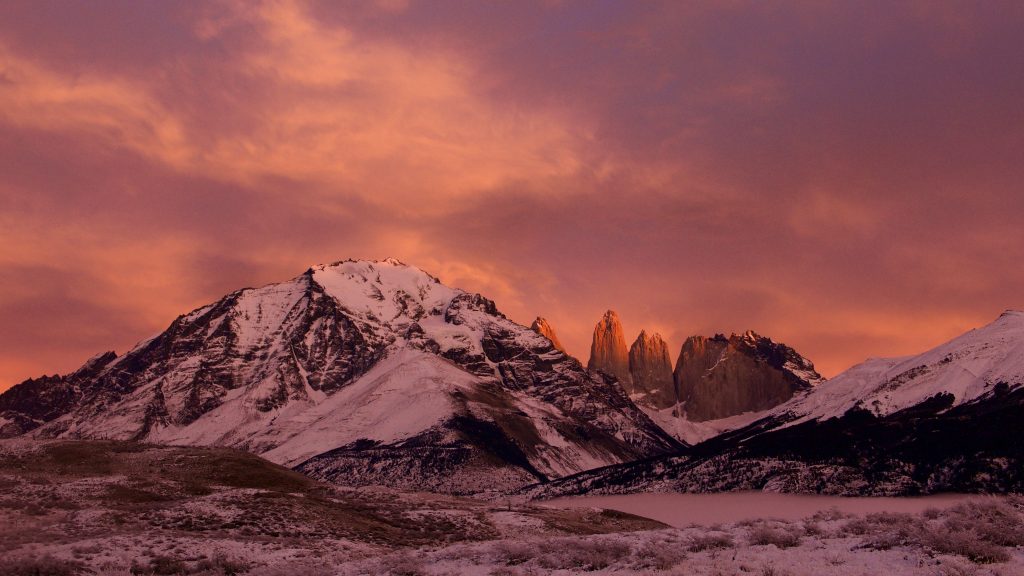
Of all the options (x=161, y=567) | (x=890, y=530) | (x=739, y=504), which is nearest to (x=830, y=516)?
(x=890, y=530)

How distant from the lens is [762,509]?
152 metres

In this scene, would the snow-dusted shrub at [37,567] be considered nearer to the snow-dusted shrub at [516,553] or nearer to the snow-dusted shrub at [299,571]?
the snow-dusted shrub at [299,571]

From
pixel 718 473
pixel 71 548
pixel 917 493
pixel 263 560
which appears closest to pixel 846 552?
pixel 263 560

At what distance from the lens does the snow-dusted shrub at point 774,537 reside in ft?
112

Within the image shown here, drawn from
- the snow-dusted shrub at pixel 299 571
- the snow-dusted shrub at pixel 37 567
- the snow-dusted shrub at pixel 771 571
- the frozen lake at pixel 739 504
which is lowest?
the frozen lake at pixel 739 504

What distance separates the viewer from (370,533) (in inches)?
2618

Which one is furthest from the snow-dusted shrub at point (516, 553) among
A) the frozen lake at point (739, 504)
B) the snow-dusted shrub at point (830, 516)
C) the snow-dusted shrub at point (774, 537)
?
the frozen lake at point (739, 504)

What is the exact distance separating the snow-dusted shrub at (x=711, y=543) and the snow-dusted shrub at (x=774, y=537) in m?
1.06

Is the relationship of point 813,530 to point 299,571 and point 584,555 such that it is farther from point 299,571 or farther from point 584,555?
point 299,571

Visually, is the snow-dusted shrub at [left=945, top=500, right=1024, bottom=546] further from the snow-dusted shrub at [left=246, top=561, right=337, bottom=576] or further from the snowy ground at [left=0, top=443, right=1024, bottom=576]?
the snow-dusted shrub at [left=246, top=561, right=337, bottom=576]

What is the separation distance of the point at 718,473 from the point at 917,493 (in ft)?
170

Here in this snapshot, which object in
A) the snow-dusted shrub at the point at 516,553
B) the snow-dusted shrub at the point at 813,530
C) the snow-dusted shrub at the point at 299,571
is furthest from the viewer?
the snow-dusted shrub at the point at 299,571

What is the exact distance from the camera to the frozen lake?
13588 centimetres

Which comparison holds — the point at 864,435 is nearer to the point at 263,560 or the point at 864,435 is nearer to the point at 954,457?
the point at 954,457
